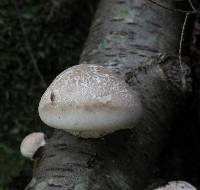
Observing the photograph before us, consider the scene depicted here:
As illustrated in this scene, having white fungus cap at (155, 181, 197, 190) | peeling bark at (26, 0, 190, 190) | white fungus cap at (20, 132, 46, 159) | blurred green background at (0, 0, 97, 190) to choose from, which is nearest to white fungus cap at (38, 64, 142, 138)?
peeling bark at (26, 0, 190, 190)

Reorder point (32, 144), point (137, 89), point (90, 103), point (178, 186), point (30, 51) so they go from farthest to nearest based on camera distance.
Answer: point (30, 51), point (32, 144), point (137, 89), point (178, 186), point (90, 103)

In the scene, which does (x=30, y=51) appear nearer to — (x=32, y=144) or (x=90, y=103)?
(x=32, y=144)

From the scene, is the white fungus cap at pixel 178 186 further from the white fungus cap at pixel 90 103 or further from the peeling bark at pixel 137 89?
the white fungus cap at pixel 90 103

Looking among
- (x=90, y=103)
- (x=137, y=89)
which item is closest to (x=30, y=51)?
(x=137, y=89)

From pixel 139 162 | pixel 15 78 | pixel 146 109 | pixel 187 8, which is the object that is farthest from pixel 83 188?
pixel 15 78

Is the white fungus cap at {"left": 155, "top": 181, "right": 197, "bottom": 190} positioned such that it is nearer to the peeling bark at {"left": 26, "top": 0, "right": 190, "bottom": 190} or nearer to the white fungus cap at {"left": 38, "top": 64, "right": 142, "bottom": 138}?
the peeling bark at {"left": 26, "top": 0, "right": 190, "bottom": 190}

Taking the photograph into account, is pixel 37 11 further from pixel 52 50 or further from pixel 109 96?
pixel 109 96
